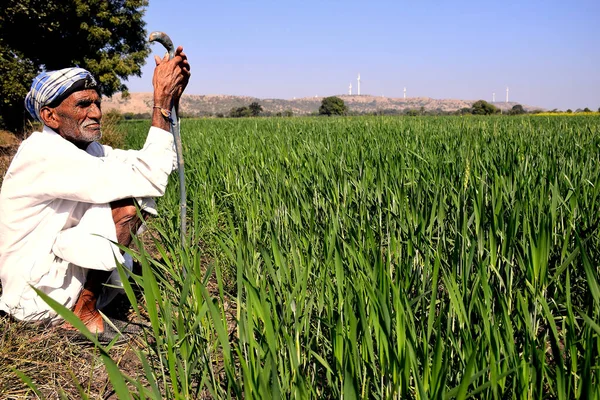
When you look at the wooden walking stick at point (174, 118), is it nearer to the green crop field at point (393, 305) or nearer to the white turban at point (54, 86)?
the green crop field at point (393, 305)

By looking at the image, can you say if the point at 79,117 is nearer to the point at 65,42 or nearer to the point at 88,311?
the point at 88,311

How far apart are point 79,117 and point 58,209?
0.40m

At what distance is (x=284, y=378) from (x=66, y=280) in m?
1.40

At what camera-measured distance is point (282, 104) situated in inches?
5822

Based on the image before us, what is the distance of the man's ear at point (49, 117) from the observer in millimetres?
2123

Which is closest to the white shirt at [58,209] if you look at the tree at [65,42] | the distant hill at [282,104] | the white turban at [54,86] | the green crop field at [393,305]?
the white turban at [54,86]

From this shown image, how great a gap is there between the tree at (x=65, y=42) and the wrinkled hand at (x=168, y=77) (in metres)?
14.7

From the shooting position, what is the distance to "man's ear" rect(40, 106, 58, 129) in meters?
2.12

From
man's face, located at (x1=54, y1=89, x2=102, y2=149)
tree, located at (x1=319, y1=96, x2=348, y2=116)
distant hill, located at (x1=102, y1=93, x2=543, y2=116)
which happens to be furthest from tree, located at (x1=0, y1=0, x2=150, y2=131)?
distant hill, located at (x1=102, y1=93, x2=543, y2=116)

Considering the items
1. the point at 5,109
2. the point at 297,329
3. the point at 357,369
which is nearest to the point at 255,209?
the point at 297,329

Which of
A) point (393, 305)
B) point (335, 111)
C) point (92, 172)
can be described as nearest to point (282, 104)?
point (335, 111)

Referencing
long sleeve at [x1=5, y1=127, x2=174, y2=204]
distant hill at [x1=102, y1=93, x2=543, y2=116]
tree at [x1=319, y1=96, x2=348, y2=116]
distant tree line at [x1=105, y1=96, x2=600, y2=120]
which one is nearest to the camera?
long sleeve at [x1=5, y1=127, x2=174, y2=204]

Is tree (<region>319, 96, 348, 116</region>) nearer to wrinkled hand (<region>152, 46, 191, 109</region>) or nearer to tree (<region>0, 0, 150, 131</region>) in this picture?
tree (<region>0, 0, 150, 131</region>)

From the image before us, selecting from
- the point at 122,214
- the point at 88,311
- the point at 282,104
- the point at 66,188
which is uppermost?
the point at 282,104
